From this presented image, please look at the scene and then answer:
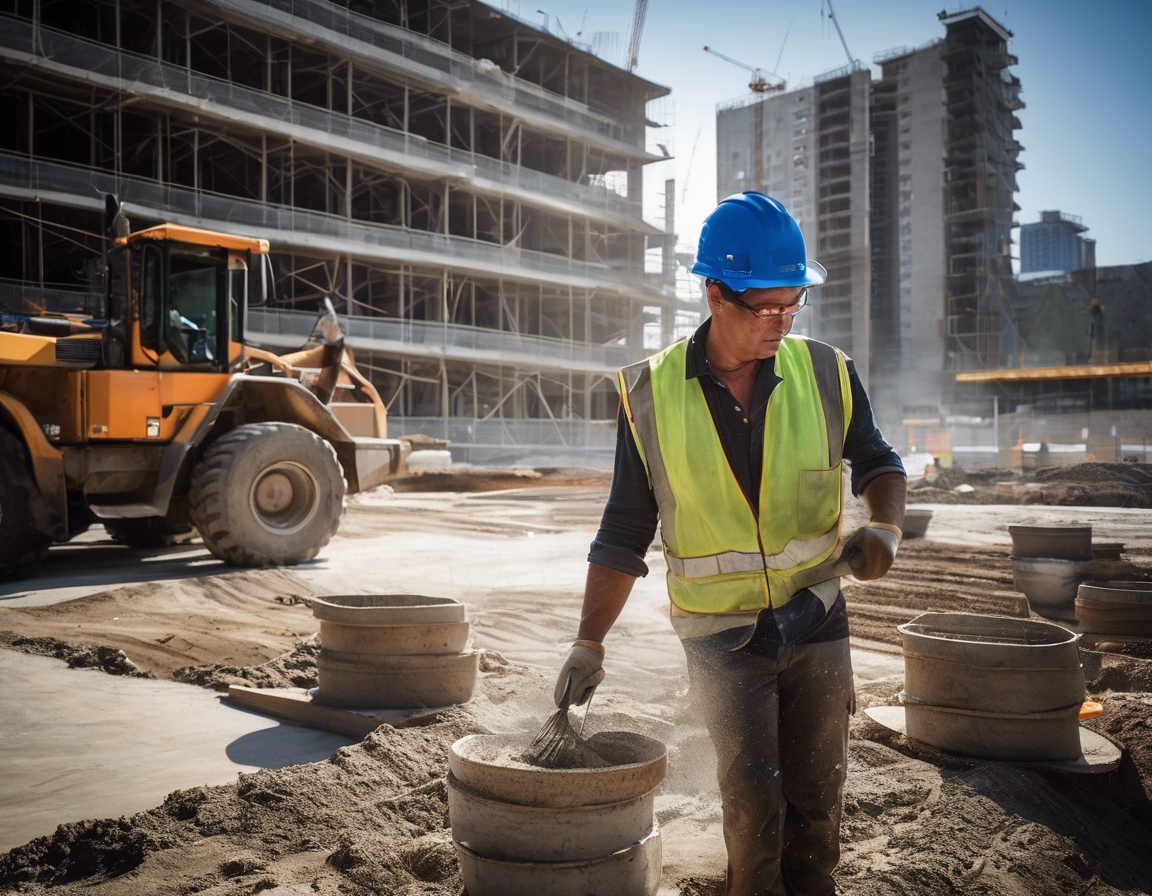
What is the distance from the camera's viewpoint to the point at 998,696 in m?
4.03

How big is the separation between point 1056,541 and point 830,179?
52464 millimetres

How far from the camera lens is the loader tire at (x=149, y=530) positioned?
11.3 m

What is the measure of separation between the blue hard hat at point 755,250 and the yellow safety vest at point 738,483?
0.70 feet

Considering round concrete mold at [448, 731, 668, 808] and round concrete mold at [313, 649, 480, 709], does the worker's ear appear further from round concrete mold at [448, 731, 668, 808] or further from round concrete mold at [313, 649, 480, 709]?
round concrete mold at [313, 649, 480, 709]

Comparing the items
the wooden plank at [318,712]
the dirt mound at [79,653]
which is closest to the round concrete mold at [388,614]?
the wooden plank at [318,712]

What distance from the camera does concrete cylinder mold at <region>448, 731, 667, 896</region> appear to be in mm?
2484

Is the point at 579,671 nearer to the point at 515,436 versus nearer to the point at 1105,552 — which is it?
the point at 1105,552

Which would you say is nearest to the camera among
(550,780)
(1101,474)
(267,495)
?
(550,780)

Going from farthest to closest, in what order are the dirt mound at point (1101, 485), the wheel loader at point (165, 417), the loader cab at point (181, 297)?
the dirt mound at point (1101, 485) < the loader cab at point (181, 297) < the wheel loader at point (165, 417)

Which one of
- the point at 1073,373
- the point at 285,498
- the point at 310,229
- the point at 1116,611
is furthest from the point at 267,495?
the point at 1073,373

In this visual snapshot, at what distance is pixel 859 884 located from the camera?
315cm

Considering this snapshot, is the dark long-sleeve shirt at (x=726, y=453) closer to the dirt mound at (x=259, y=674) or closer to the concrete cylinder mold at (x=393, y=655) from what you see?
the concrete cylinder mold at (x=393, y=655)

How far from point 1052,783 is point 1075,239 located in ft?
197

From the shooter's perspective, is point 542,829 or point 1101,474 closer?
point 542,829
